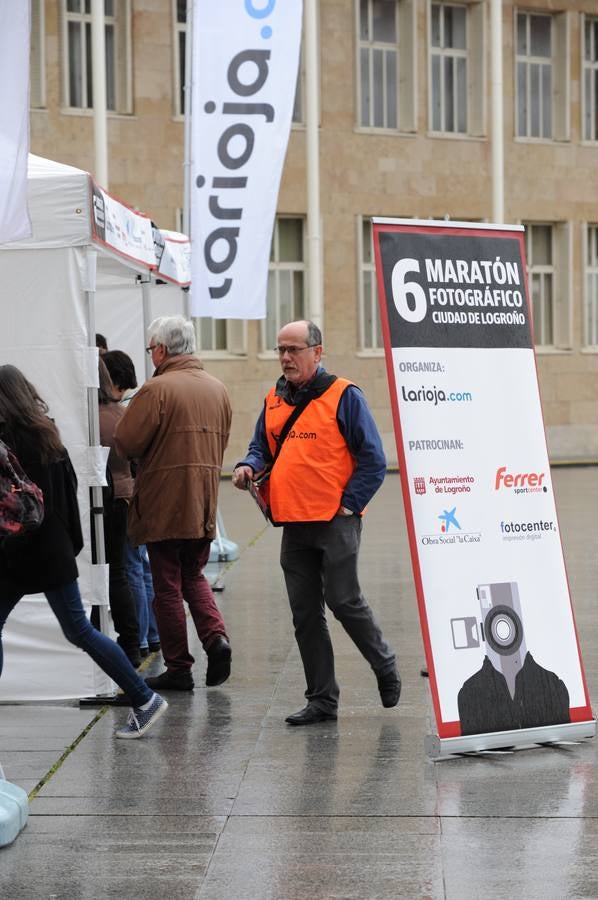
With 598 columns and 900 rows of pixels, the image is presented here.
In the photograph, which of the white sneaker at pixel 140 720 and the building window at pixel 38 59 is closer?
the white sneaker at pixel 140 720

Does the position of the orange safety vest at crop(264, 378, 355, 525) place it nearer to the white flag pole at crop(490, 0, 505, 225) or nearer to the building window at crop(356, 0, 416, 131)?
the white flag pole at crop(490, 0, 505, 225)

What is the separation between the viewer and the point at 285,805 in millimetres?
5527

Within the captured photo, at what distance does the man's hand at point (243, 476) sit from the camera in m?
6.88

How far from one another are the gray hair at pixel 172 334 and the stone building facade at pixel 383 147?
19.2 metres

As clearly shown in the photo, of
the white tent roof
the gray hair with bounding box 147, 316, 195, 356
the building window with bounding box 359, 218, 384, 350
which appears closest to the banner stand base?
the gray hair with bounding box 147, 316, 195, 356

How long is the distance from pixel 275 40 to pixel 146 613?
597 cm

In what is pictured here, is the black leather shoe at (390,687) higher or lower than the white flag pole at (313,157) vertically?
lower

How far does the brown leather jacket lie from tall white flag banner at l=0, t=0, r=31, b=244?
2.18 meters

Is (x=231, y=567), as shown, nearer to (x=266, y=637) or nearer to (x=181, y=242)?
(x=181, y=242)

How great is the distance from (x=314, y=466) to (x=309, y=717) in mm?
1132

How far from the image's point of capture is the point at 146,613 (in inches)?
344

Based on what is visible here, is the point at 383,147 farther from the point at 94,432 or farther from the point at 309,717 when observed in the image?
the point at 309,717

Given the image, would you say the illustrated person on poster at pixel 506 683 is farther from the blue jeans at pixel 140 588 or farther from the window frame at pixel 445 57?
the window frame at pixel 445 57

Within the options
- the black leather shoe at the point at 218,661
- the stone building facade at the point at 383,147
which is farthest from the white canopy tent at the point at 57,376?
the stone building facade at the point at 383,147
